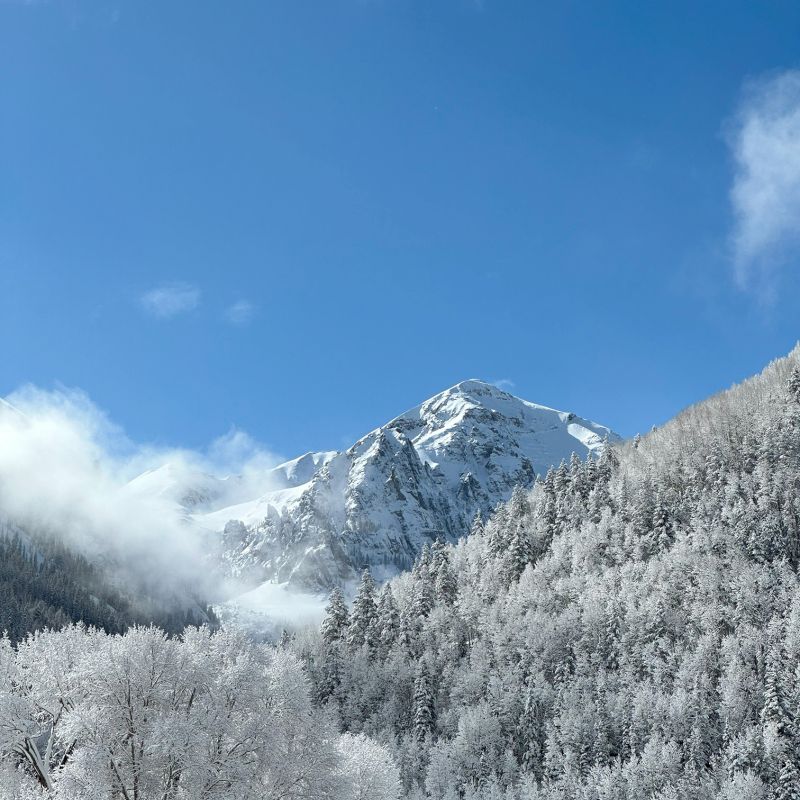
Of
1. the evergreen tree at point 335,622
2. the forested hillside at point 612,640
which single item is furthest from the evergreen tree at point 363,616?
the evergreen tree at point 335,622

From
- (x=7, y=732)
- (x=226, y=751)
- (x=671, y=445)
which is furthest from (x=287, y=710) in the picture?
(x=671, y=445)

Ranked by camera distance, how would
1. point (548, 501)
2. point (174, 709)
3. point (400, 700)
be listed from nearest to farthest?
point (174, 709) → point (400, 700) → point (548, 501)

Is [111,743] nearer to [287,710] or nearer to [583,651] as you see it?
[287,710]

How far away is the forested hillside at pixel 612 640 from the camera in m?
79.6

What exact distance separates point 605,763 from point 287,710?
65403mm

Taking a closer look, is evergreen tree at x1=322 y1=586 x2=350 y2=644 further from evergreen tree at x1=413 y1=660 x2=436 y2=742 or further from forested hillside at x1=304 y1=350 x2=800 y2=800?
evergreen tree at x1=413 y1=660 x2=436 y2=742

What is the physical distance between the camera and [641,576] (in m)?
110

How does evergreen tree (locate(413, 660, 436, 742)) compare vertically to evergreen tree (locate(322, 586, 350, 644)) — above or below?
below

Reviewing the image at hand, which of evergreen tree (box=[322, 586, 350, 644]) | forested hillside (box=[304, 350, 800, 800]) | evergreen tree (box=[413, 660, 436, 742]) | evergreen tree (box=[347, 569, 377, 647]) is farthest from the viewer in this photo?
evergreen tree (box=[322, 586, 350, 644])

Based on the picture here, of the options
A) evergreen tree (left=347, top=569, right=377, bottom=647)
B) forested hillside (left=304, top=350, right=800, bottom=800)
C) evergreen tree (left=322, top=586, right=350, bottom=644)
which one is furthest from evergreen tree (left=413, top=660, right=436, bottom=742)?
evergreen tree (left=322, top=586, right=350, bottom=644)

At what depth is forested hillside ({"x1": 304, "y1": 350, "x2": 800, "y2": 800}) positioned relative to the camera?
79.6 m

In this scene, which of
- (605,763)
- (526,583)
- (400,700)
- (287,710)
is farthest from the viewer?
A: (526,583)

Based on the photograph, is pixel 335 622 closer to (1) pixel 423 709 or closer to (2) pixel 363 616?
(2) pixel 363 616

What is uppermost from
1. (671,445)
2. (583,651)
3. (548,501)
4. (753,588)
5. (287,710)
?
(671,445)
